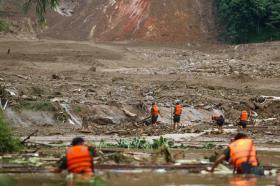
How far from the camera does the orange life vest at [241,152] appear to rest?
13.5m

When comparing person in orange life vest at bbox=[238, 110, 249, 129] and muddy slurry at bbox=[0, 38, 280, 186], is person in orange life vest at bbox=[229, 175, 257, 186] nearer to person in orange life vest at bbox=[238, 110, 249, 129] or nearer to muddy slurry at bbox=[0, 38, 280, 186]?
muddy slurry at bbox=[0, 38, 280, 186]

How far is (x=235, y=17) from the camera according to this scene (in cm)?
6831

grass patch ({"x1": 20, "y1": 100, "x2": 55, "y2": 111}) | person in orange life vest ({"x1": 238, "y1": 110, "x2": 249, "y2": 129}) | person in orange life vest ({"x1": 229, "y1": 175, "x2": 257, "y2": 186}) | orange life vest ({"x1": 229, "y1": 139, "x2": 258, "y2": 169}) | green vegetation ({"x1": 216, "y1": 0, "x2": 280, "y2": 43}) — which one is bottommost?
person in orange life vest ({"x1": 229, "y1": 175, "x2": 257, "y2": 186})

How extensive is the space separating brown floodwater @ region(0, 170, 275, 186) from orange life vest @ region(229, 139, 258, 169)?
32 centimetres

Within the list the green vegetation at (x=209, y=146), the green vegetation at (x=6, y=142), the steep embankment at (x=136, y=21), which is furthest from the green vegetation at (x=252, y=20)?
the green vegetation at (x=6, y=142)

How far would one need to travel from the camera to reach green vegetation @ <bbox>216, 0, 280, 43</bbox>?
66.5 m

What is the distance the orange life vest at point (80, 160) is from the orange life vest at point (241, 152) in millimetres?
2715

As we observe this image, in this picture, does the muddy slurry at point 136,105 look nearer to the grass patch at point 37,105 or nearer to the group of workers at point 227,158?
the grass patch at point 37,105

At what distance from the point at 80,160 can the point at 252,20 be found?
187 ft

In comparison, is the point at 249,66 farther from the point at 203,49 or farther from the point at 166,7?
the point at 166,7

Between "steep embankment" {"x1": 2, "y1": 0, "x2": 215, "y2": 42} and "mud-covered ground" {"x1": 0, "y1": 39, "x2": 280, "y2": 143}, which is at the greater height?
"steep embankment" {"x1": 2, "y1": 0, "x2": 215, "y2": 42}

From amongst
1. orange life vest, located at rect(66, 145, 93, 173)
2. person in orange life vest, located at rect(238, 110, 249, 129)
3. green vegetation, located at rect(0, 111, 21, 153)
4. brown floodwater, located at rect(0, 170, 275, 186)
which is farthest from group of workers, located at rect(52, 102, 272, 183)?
person in orange life vest, located at rect(238, 110, 249, 129)

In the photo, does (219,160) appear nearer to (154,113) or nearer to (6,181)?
(6,181)

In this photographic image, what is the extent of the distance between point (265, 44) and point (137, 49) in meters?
10.8
